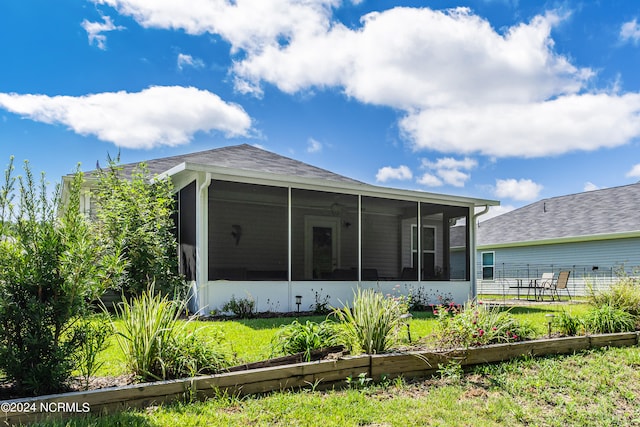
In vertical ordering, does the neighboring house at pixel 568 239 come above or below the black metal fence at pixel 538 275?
above

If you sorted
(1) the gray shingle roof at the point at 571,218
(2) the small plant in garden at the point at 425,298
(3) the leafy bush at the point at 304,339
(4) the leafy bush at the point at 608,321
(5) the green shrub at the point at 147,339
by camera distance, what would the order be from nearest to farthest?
1. (5) the green shrub at the point at 147,339
2. (3) the leafy bush at the point at 304,339
3. (4) the leafy bush at the point at 608,321
4. (2) the small plant in garden at the point at 425,298
5. (1) the gray shingle roof at the point at 571,218

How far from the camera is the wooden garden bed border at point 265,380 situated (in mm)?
2953

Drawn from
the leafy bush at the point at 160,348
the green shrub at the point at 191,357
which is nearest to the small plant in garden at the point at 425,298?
the green shrub at the point at 191,357

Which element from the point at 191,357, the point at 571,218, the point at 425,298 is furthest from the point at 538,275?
the point at 191,357

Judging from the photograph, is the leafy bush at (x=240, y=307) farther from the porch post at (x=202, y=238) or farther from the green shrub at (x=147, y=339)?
the green shrub at (x=147, y=339)

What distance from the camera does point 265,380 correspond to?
3682 millimetres

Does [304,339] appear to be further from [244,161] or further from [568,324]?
[244,161]

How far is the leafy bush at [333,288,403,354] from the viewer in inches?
170

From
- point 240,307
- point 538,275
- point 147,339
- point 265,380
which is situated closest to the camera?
point 147,339

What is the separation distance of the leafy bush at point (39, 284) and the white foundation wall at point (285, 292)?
459cm

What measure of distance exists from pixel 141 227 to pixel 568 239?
15.9 meters

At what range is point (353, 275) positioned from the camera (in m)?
10.1

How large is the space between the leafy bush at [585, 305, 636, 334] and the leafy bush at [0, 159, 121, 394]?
5.89 m

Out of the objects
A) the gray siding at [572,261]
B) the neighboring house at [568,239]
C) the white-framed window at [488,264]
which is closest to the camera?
the gray siding at [572,261]
